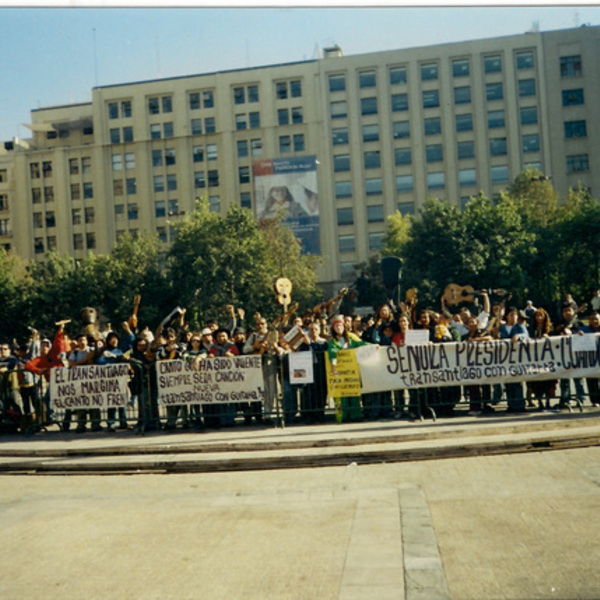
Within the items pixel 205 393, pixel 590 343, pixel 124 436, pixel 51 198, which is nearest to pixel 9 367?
pixel 124 436

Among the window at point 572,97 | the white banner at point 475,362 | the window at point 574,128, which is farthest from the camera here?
the window at point 574,128

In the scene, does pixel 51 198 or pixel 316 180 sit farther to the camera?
pixel 51 198

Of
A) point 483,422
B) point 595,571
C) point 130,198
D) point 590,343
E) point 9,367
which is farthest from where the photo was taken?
point 130,198

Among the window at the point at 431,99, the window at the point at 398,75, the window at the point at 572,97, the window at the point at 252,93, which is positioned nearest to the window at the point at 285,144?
the window at the point at 252,93

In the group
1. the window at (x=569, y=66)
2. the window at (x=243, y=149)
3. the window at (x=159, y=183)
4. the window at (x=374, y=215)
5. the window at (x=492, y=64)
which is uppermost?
the window at (x=492, y=64)

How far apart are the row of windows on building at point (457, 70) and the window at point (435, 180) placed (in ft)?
30.0

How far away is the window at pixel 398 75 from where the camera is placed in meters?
79.3

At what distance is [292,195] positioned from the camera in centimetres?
7619

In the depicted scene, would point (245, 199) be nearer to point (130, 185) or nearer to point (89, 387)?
point (130, 185)

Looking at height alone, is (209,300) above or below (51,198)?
below

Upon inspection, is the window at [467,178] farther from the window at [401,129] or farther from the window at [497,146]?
the window at [401,129]

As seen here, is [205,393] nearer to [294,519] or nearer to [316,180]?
[294,519]

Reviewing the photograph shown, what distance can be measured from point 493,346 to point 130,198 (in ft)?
254

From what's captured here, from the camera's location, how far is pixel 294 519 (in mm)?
6988
